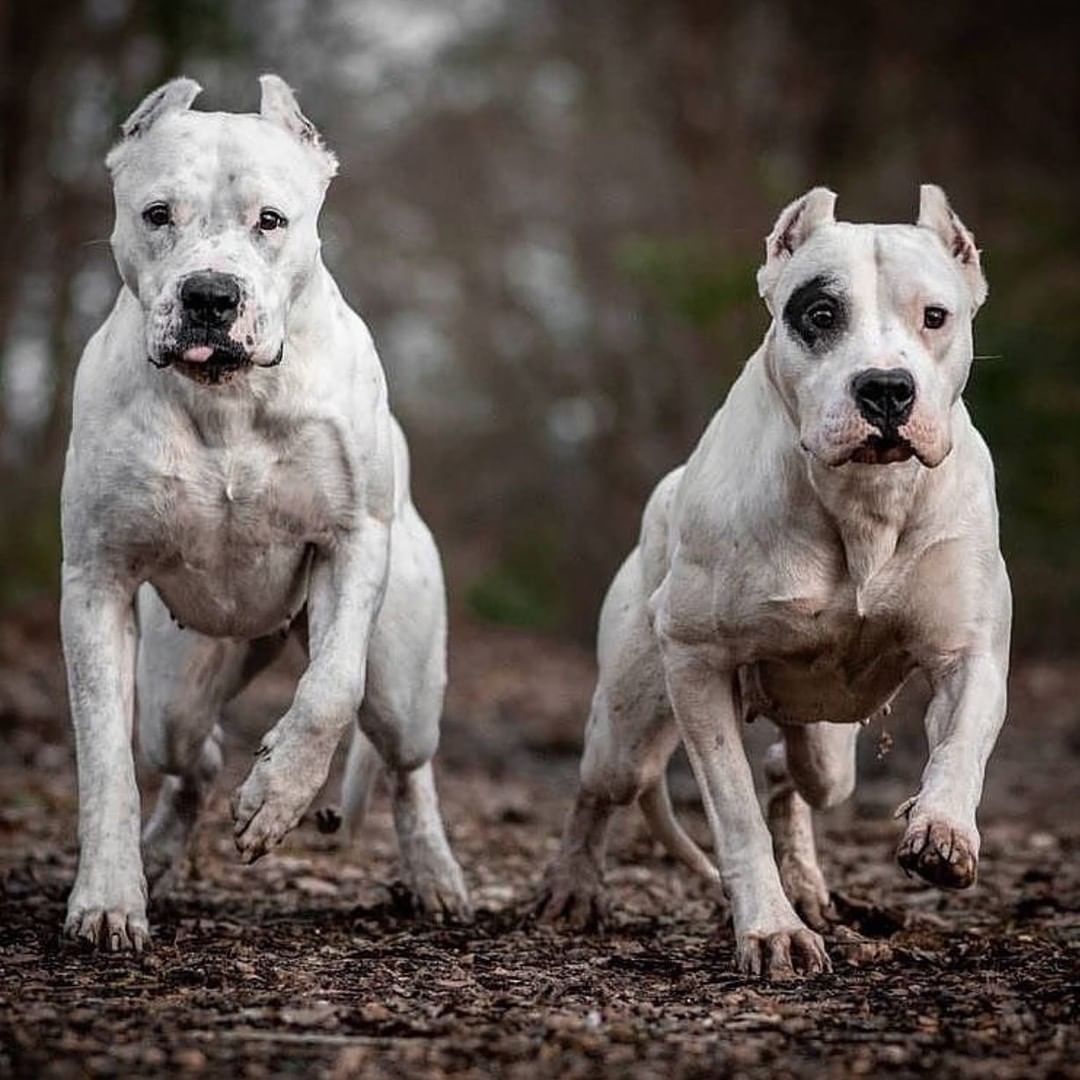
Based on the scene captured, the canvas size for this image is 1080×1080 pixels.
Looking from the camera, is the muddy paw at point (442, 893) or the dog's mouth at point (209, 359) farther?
the muddy paw at point (442, 893)

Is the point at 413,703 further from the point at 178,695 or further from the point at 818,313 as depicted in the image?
the point at 818,313

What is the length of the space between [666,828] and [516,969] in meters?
1.43

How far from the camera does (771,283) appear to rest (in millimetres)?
5105

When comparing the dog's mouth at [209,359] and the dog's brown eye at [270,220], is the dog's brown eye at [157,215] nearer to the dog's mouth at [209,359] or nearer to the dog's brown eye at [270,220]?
the dog's brown eye at [270,220]

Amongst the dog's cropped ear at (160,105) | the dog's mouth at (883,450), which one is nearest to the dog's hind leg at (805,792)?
the dog's mouth at (883,450)

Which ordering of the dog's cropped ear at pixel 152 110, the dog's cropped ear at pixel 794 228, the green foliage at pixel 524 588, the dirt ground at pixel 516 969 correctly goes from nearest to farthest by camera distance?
the dirt ground at pixel 516 969 → the dog's cropped ear at pixel 794 228 → the dog's cropped ear at pixel 152 110 → the green foliage at pixel 524 588

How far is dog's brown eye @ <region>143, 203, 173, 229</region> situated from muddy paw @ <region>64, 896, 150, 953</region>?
1694 mm

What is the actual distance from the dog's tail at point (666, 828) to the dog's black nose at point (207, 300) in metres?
2.15

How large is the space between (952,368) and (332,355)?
5.38 ft

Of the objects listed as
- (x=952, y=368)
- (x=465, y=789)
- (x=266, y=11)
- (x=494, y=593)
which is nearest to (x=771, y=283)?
(x=952, y=368)

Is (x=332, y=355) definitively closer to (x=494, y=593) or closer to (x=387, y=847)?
(x=387, y=847)

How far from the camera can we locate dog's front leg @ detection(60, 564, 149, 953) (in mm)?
5047

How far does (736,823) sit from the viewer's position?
5.05 meters

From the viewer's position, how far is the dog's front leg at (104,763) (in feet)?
16.6
